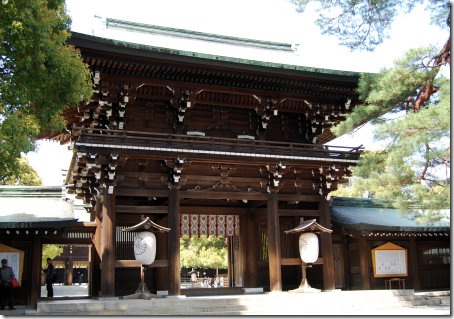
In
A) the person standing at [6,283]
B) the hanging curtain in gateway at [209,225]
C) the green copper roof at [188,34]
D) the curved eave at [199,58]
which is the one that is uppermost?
the green copper roof at [188,34]

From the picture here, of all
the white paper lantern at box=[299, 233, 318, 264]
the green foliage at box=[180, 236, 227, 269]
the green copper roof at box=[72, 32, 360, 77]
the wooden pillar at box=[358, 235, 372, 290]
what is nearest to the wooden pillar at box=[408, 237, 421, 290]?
the wooden pillar at box=[358, 235, 372, 290]

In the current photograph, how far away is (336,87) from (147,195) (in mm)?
6856

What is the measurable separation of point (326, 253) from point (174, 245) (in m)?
5.03

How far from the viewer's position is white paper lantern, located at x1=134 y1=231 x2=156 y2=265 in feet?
43.6

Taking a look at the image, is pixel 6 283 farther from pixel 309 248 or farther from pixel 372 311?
pixel 372 311

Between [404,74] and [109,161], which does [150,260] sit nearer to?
[109,161]

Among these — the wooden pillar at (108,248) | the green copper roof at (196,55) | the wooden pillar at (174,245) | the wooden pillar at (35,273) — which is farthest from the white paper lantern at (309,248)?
the wooden pillar at (35,273)

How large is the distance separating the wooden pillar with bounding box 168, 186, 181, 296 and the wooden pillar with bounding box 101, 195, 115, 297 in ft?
5.22

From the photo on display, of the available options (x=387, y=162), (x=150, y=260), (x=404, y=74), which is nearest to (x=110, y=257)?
(x=150, y=260)

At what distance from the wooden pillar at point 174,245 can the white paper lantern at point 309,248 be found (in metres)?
3.83

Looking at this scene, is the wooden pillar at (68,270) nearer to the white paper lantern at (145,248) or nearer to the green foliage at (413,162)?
the white paper lantern at (145,248)

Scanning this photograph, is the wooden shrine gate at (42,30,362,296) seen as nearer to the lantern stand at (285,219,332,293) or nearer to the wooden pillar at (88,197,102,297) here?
the wooden pillar at (88,197,102,297)

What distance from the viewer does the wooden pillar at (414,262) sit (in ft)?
60.2

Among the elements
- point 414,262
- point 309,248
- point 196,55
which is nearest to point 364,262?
point 414,262
